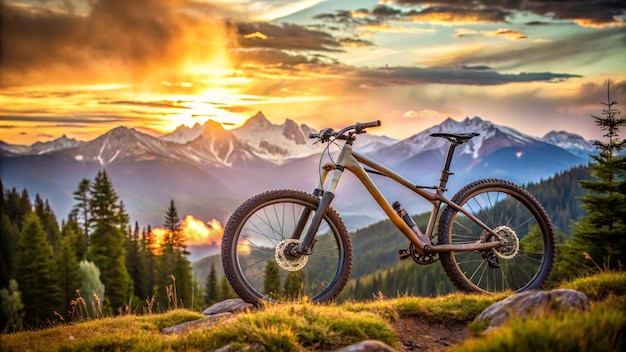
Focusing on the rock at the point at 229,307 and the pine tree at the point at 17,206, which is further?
the pine tree at the point at 17,206

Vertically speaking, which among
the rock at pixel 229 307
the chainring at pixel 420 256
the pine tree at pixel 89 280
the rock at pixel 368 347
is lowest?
the pine tree at pixel 89 280

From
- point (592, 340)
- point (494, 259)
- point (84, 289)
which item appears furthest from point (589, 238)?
point (84, 289)

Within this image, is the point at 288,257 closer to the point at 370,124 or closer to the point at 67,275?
the point at 370,124

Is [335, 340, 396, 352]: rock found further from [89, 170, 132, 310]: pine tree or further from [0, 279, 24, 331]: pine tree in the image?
[89, 170, 132, 310]: pine tree

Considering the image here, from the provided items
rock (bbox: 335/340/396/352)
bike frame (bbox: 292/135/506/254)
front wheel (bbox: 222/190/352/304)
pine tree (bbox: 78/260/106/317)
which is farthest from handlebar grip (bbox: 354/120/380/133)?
pine tree (bbox: 78/260/106/317)

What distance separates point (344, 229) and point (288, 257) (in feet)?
3.01

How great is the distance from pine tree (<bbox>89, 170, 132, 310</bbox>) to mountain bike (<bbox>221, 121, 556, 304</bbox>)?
53.5 meters

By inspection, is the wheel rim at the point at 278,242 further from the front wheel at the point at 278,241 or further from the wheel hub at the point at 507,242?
the wheel hub at the point at 507,242

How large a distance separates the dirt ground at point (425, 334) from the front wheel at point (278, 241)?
3.42 ft

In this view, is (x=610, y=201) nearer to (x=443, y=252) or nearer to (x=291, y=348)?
(x=443, y=252)

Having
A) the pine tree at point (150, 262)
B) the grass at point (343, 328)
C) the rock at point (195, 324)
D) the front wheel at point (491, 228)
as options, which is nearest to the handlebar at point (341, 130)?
the front wheel at point (491, 228)

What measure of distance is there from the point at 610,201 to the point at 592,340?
85.4 ft

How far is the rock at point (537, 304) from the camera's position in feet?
20.9

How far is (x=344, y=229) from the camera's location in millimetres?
8430
